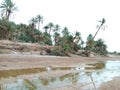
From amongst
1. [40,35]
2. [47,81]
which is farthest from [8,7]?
[47,81]

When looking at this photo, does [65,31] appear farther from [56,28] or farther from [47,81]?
[47,81]

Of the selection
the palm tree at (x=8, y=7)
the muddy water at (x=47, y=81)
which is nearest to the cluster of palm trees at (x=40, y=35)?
the palm tree at (x=8, y=7)

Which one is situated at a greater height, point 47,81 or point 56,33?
point 56,33

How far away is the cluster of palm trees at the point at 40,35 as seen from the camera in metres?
64.1

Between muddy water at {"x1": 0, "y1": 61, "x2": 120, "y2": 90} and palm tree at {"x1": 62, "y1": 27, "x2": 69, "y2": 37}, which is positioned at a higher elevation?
palm tree at {"x1": 62, "y1": 27, "x2": 69, "y2": 37}

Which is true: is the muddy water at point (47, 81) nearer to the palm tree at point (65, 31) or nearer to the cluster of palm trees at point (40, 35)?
the cluster of palm trees at point (40, 35)

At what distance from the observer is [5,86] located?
15422mm

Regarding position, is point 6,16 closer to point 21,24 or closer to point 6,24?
point 6,24

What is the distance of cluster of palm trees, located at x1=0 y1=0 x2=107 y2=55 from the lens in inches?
2525

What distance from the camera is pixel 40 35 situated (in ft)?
287

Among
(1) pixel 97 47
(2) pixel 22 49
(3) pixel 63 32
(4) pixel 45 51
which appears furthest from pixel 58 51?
(1) pixel 97 47

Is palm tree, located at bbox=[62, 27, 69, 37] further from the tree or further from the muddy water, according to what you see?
the muddy water

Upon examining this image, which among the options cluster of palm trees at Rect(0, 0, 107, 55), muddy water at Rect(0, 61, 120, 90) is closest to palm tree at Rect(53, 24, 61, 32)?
cluster of palm trees at Rect(0, 0, 107, 55)

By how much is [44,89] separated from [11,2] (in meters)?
57.2
